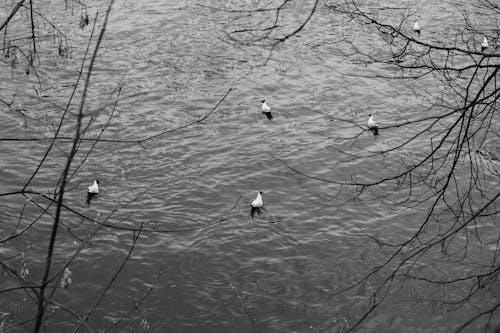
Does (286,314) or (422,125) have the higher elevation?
(422,125)

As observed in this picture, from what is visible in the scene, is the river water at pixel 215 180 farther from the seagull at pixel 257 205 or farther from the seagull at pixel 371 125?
the seagull at pixel 371 125

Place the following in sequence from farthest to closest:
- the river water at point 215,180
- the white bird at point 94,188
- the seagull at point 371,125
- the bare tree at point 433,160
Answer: the seagull at point 371,125 < the white bird at point 94,188 < the river water at point 215,180 < the bare tree at point 433,160

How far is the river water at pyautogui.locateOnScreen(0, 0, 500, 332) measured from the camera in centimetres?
909

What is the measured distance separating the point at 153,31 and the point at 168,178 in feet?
24.4

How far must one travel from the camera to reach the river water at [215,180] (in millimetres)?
9094

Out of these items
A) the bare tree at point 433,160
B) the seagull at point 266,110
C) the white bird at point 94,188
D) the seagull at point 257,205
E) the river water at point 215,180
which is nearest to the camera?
the bare tree at point 433,160

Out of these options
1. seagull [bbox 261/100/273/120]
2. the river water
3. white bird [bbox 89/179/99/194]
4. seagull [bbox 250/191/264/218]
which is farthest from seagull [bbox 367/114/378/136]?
white bird [bbox 89/179/99/194]

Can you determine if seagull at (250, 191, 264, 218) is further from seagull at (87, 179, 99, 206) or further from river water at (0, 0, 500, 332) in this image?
seagull at (87, 179, 99, 206)

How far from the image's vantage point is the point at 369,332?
28.7 ft

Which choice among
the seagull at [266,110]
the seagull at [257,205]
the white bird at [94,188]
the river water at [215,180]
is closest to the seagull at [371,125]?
the river water at [215,180]

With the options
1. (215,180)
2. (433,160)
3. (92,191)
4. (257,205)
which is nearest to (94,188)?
(92,191)

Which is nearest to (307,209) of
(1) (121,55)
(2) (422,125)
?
(2) (422,125)

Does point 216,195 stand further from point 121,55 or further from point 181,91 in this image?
point 121,55

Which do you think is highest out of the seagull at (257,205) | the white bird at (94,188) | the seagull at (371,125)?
the seagull at (371,125)
